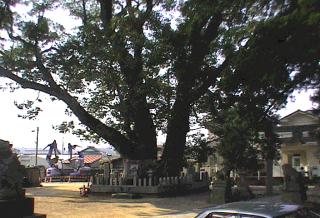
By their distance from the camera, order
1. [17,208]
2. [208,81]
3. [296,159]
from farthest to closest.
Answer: [296,159] < [208,81] < [17,208]

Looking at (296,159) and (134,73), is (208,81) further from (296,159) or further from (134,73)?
(296,159)

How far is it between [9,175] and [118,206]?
22.9 feet

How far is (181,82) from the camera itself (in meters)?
23.9

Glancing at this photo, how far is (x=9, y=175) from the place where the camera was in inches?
527

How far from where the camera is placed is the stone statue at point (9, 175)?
43.3 feet

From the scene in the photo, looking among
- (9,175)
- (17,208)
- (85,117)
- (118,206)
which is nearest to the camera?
(17,208)

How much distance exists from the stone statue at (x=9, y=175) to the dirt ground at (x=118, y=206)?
339 centimetres

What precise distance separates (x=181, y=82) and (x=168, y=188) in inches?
201

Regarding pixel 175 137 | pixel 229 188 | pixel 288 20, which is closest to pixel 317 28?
pixel 288 20

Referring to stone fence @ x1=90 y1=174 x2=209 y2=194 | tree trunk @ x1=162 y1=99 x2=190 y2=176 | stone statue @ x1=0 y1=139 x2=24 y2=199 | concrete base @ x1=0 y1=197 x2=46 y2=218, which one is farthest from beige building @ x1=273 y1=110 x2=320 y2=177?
stone statue @ x1=0 y1=139 x2=24 y2=199

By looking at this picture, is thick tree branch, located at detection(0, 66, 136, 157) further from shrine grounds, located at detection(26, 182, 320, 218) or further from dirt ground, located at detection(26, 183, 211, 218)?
dirt ground, located at detection(26, 183, 211, 218)

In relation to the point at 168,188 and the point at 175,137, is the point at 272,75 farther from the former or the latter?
the point at 175,137

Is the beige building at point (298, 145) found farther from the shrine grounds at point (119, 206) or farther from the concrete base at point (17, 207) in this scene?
the concrete base at point (17, 207)

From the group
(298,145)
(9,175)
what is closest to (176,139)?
(9,175)
